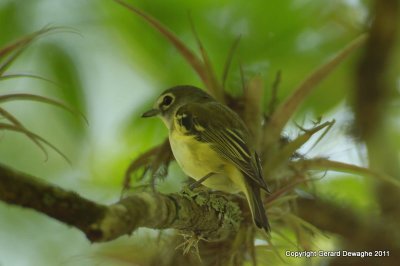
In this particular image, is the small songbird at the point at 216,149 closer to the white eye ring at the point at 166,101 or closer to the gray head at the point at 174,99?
the gray head at the point at 174,99

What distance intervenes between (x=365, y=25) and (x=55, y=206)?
2497 millimetres

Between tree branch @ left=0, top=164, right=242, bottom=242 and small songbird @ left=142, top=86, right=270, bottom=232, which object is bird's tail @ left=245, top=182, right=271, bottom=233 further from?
tree branch @ left=0, top=164, right=242, bottom=242

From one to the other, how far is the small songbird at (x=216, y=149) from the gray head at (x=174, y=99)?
0.21 ft

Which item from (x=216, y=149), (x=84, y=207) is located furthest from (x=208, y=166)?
(x=84, y=207)

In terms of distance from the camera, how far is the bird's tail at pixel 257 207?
1995mm

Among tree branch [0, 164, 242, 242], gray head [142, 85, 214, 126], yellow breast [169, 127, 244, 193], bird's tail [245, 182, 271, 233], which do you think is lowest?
tree branch [0, 164, 242, 242]

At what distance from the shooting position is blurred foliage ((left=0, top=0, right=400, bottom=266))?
10.4 feet

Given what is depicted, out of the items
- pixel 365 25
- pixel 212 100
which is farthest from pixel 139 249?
pixel 365 25

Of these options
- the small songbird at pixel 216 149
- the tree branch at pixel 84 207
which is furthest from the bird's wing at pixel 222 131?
the tree branch at pixel 84 207

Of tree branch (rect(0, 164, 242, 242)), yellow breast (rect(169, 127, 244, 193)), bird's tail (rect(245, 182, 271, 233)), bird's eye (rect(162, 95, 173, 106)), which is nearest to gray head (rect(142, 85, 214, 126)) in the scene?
bird's eye (rect(162, 95, 173, 106))

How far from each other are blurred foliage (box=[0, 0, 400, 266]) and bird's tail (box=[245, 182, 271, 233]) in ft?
2.94

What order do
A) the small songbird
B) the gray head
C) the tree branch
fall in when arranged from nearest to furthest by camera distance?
1. the tree branch
2. the small songbird
3. the gray head

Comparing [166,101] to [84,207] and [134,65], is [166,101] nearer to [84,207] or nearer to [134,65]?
[134,65]

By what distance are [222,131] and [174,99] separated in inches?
17.8
